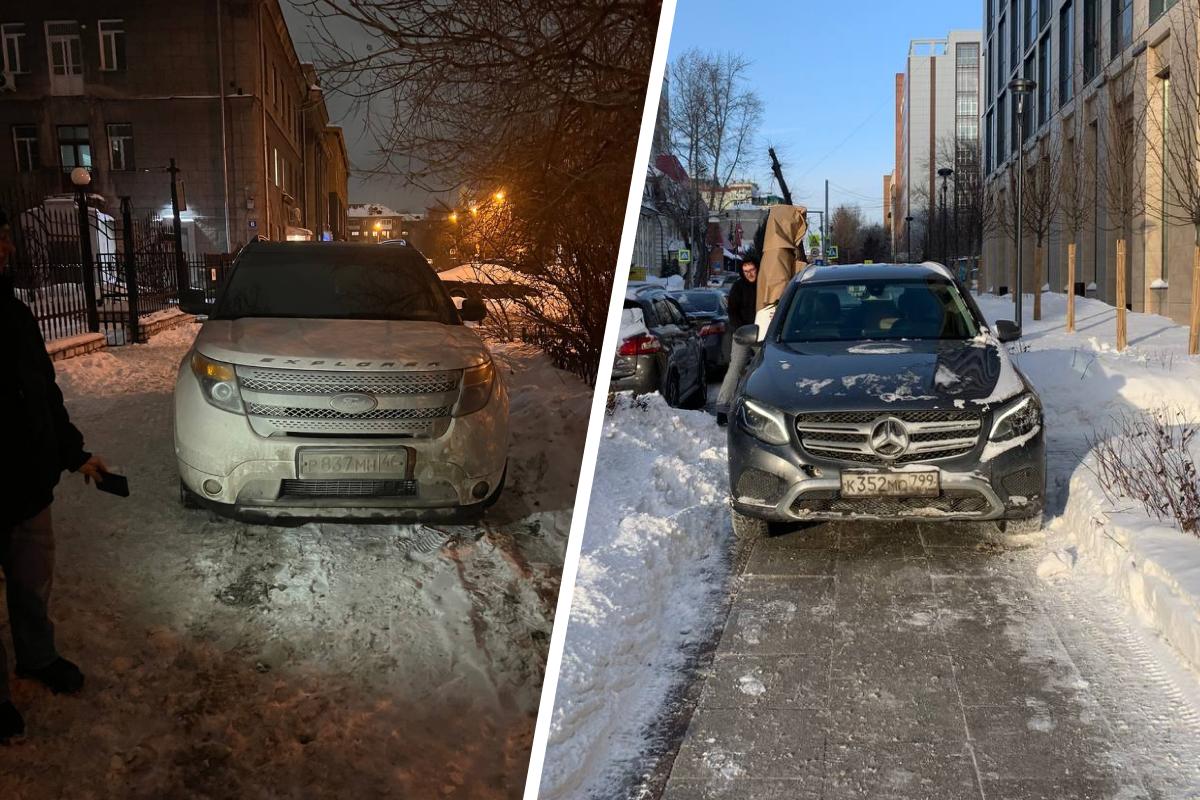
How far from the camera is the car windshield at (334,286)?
75.1 inches

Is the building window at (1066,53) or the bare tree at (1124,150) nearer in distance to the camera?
the bare tree at (1124,150)

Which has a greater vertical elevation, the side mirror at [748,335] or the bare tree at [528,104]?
the bare tree at [528,104]

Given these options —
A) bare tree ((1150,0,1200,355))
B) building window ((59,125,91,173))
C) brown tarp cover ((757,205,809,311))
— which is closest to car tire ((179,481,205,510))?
building window ((59,125,91,173))

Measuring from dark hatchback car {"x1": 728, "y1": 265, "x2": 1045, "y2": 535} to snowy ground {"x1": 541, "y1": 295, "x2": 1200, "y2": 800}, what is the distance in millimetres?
264

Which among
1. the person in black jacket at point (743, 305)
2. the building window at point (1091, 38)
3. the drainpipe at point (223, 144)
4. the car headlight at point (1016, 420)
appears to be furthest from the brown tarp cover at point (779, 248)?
the building window at point (1091, 38)

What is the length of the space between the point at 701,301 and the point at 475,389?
37.0 feet

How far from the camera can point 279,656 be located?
170 cm

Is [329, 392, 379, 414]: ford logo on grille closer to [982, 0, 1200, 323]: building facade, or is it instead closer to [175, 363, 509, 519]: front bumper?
[175, 363, 509, 519]: front bumper

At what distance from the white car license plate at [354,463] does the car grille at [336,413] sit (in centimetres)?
5

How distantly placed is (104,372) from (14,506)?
0.36 metres

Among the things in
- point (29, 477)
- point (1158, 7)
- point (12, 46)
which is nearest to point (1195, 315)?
point (1158, 7)

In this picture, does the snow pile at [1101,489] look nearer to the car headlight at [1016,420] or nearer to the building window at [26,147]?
the car headlight at [1016,420]

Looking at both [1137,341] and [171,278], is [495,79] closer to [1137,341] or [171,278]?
[171,278]

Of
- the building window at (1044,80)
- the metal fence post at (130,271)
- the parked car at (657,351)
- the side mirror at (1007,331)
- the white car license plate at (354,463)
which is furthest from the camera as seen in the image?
the building window at (1044,80)
